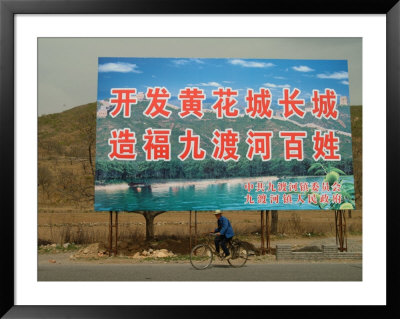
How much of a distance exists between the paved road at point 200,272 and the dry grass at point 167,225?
4.57 feet

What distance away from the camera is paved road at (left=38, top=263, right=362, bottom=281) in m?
9.35

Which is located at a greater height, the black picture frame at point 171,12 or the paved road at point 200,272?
the black picture frame at point 171,12

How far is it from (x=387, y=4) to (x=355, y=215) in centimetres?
684

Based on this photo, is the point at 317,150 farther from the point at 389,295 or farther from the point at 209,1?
the point at 209,1

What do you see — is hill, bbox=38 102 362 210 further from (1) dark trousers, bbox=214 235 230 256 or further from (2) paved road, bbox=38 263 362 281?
(1) dark trousers, bbox=214 235 230 256

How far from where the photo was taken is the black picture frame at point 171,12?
6.73 m

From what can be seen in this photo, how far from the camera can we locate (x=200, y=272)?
32.3ft

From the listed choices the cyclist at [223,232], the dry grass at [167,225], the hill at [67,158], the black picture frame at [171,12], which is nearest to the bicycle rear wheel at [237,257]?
the cyclist at [223,232]

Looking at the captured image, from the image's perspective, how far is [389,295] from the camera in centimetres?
694

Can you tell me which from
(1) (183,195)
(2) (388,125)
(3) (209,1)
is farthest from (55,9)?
(2) (388,125)

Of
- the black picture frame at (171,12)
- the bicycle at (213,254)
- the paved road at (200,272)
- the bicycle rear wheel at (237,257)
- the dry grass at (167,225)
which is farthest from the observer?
the dry grass at (167,225)

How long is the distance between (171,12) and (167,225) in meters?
6.64

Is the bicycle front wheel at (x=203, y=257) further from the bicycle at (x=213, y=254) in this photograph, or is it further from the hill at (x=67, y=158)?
the hill at (x=67, y=158)

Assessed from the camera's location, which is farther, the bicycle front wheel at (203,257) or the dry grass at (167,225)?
the dry grass at (167,225)
